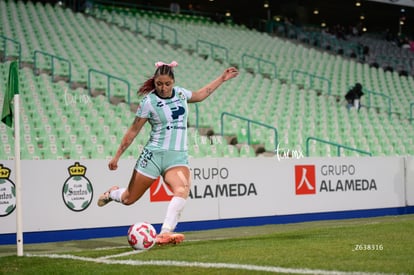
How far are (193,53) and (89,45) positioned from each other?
479cm

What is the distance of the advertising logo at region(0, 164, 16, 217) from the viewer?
36.0 feet

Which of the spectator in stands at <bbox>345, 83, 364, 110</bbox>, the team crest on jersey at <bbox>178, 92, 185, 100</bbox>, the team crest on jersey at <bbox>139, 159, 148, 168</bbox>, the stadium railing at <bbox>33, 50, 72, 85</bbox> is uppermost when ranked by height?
the stadium railing at <bbox>33, 50, 72, 85</bbox>

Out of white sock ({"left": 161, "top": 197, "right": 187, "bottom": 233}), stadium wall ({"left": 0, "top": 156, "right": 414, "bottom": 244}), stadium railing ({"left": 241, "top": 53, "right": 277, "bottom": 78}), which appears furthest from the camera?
stadium railing ({"left": 241, "top": 53, "right": 277, "bottom": 78})

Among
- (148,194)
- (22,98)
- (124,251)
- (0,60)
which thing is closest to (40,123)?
(22,98)

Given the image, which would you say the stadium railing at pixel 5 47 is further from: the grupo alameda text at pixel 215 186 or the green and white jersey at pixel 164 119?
the green and white jersey at pixel 164 119

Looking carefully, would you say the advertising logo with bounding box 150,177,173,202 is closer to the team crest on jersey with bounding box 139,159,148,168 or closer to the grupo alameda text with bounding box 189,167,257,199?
the grupo alameda text with bounding box 189,167,257,199

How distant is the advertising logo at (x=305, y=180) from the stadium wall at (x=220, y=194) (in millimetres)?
21

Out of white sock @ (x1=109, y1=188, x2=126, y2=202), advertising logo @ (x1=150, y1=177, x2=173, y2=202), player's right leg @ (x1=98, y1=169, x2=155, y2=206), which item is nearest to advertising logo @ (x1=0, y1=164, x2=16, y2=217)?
advertising logo @ (x1=150, y1=177, x2=173, y2=202)

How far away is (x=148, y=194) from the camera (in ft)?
41.5

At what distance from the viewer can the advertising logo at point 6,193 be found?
11.0 m

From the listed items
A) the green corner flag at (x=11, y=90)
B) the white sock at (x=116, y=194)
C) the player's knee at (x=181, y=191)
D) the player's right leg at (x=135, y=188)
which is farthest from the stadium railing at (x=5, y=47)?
the player's knee at (x=181, y=191)

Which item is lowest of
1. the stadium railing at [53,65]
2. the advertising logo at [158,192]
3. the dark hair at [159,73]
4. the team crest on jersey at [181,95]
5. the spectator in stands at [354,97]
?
the advertising logo at [158,192]

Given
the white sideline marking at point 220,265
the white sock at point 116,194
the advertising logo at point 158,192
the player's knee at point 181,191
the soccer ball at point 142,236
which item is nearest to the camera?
the white sideline marking at point 220,265

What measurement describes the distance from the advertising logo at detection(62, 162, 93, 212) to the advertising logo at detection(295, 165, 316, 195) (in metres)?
A: 4.77
